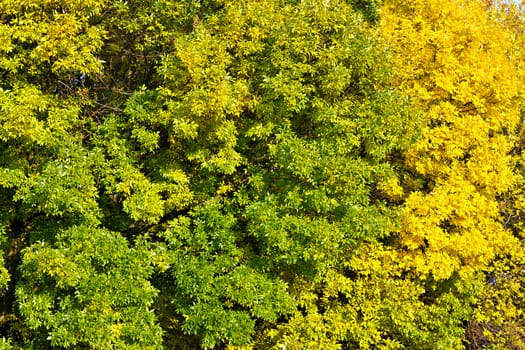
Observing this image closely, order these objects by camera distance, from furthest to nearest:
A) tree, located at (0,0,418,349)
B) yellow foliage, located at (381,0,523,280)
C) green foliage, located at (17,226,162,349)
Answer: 1. yellow foliage, located at (381,0,523,280)
2. tree, located at (0,0,418,349)
3. green foliage, located at (17,226,162,349)

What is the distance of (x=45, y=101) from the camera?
12609 millimetres

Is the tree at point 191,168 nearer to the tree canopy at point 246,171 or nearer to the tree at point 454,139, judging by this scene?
the tree canopy at point 246,171

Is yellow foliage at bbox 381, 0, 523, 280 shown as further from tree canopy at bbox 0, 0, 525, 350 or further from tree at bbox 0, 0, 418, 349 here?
tree at bbox 0, 0, 418, 349

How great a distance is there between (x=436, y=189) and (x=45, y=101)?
10.9 metres

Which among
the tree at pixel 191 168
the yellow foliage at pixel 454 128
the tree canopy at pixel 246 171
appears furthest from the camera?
the yellow foliage at pixel 454 128

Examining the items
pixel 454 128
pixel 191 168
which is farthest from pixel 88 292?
pixel 454 128

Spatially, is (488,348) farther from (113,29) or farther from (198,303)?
(113,29)

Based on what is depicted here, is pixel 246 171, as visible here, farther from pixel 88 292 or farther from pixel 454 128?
pixel 454 128

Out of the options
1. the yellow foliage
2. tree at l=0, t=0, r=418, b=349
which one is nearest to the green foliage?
tree at l=0, t=0, r=418, b=349

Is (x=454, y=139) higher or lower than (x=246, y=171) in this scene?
higher

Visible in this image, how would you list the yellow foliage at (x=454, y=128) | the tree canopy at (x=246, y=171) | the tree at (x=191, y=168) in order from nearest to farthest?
the tree at (x=191, y=168), the tree canopy at (x=246, y=171), the yellow foliage at (x=454, y=128)

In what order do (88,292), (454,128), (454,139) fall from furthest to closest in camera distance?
(454,128) → (454,139) → (88,292)

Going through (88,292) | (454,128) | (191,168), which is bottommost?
(88,292)

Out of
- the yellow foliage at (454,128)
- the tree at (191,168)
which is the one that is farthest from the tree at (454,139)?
the tree at (191,168)
